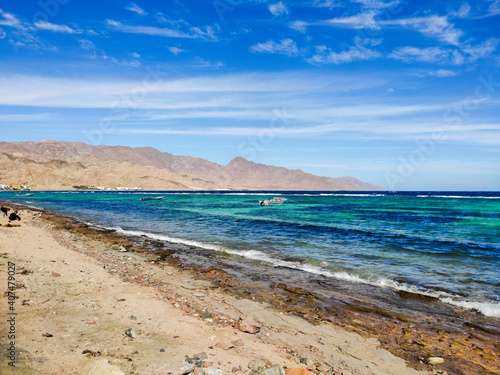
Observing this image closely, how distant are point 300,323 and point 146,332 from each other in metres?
4.04

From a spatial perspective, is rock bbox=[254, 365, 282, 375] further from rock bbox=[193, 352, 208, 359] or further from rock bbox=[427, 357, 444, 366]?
rock bbox=[427, 357, 444, 366]

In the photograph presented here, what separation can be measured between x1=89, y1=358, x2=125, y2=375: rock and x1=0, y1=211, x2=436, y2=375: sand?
0.01 metres

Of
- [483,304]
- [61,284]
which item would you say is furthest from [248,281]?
[483,304]

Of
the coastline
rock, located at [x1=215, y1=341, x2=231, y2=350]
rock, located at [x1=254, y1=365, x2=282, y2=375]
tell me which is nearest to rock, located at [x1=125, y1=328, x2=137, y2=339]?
the coastline

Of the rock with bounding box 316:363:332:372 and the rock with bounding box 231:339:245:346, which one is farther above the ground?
the rock with bounding box 231:339:245:346

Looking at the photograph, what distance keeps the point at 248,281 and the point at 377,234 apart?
1674cm

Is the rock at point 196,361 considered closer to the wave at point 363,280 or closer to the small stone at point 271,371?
the small stone at point 271,371

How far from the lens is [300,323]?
7.82 metres

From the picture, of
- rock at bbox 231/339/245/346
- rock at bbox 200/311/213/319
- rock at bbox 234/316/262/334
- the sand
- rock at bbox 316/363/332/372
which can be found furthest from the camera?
rock at bbox 200/311/213/319

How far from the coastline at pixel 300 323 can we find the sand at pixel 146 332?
0.04 m

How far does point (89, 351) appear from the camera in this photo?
5031mm

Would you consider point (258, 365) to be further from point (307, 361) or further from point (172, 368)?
point (172, 368)

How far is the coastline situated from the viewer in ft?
19.9

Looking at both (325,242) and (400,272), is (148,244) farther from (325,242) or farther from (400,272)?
(400,272)
